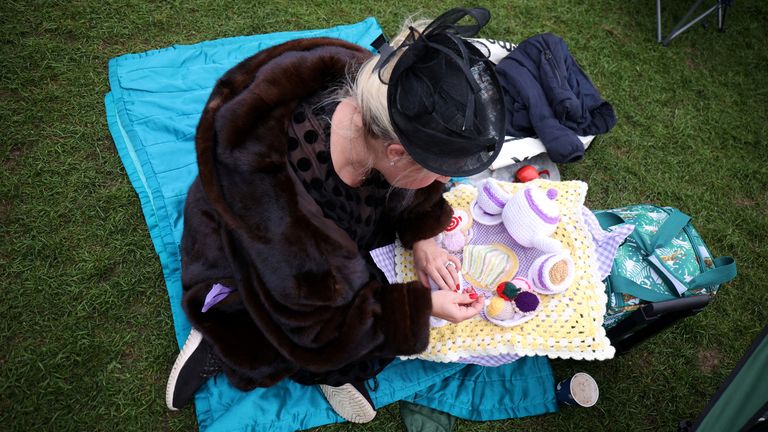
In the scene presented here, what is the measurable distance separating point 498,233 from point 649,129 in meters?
1.91

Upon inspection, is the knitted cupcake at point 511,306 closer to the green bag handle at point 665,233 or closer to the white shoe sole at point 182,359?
the green bag handle at point 665,233

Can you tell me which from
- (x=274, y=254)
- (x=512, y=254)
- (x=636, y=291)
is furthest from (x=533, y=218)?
(x=274, y=254)

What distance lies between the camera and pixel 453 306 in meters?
1.86

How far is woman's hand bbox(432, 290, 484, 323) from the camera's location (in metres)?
1.86

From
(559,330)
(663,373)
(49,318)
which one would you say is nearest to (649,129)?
(663,373)

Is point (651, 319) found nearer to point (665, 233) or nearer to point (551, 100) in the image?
point (665, 233)

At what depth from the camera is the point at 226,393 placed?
2188 millimetres

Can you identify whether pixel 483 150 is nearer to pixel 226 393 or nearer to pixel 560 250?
pixel 560 250

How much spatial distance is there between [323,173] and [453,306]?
73 centimetres

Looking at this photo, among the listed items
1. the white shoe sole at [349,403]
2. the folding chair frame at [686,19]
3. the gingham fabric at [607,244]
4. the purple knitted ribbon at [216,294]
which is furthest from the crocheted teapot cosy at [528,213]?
the folding chair frame at [686,19]

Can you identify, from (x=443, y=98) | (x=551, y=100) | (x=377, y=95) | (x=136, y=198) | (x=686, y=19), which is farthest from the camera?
(x=686, y=19)

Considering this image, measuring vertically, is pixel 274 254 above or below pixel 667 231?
above

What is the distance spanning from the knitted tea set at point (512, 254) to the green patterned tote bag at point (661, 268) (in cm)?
33

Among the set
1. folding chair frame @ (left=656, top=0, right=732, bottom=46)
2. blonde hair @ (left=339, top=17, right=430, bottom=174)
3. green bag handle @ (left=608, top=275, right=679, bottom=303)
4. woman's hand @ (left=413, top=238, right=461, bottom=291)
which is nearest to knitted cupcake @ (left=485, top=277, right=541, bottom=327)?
woman's hand @ (left=413, top=238, right=461, bottom=291)
